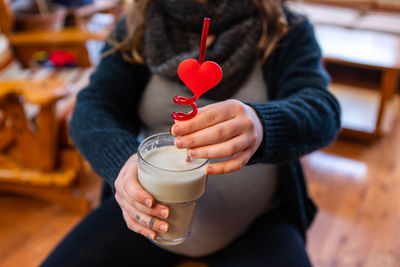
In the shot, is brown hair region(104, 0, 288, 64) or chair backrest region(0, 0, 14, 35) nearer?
brown hair region(104, 0, 288, 64)

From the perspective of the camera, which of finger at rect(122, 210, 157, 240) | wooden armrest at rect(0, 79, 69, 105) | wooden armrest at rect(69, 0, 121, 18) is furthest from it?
wooden armrest at rect(69, 0, 121, 18)

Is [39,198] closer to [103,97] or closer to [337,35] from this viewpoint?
[103,97]

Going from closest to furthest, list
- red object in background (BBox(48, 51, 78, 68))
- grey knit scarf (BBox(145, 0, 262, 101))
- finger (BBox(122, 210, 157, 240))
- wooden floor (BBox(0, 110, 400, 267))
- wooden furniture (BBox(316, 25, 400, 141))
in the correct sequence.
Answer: finger (BBox(122, 210, 157, 240)) → grey knit scarf (BBox(145, 0, 262, 101)) → wooden floor (BBox(0, 110, 400, 267)) → red object in background (BBox(48, 51, 78, 68)) → wooden furniture (BBox(316, 25, 400, 141))

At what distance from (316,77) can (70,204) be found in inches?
46.4

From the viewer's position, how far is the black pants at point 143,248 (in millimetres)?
767

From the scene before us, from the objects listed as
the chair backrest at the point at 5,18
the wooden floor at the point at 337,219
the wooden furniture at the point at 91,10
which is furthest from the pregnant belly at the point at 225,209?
the wooden furniture at the point at 91,10

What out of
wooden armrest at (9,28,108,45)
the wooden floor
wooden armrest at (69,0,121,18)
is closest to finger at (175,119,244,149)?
the wooden floor

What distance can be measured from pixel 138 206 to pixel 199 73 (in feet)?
0.72

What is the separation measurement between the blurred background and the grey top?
403mm

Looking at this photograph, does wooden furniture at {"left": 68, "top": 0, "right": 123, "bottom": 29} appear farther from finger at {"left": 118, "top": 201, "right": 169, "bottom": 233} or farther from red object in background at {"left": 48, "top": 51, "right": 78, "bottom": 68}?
finger at {"left": 118, "top": 201, "right": 169, "bottom": 233}

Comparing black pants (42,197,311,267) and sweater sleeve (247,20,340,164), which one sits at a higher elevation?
sweater sleeve (247,20,340,164)

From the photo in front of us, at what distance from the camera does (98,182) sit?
1.76 meters

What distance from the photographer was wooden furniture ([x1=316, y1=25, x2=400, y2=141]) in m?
2.01

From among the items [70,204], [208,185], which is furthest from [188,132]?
[70,204]
